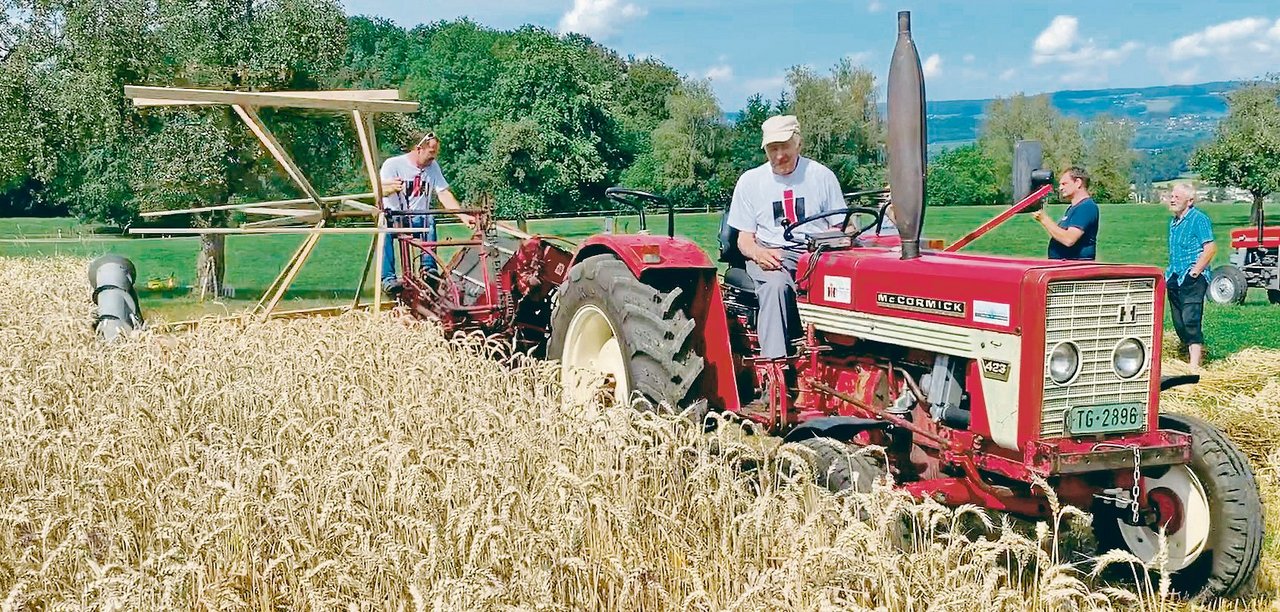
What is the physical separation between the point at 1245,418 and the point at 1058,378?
3.43m

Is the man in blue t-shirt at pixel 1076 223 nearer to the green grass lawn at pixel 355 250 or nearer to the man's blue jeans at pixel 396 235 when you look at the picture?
the green grass lawn at pixel 355 250

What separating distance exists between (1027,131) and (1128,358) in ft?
256

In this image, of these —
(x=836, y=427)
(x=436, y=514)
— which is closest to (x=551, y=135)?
(x=836, y=427)

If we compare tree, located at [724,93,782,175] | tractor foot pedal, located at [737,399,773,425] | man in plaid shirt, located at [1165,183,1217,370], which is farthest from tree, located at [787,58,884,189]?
tractor foot pedal, located at [737,399,773,425]

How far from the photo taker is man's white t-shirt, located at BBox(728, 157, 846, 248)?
582 centimetres

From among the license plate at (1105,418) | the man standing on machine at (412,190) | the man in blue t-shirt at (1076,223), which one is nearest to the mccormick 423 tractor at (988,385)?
the license plate at (1105,418)

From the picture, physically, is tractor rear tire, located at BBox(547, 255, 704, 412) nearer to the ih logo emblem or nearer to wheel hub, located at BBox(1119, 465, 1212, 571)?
the ih logo emblem

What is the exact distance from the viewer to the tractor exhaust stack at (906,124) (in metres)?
4.35

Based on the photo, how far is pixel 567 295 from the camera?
Answer: 20.8ft

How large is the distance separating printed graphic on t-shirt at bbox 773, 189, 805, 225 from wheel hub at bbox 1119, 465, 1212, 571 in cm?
213

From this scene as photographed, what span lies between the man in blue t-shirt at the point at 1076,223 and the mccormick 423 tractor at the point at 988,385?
2875 mm

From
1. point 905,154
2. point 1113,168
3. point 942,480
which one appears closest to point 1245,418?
point 942,480

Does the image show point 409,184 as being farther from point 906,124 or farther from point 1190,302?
point 1190,302

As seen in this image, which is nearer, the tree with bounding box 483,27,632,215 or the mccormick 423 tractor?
the mccormick 423 tractor
